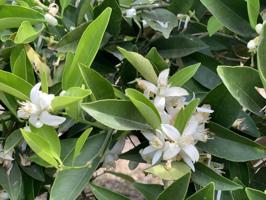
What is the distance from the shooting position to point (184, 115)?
2.51 ft

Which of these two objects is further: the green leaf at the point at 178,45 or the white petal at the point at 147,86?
the green leaf at the point at 178,45

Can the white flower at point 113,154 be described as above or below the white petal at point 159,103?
below

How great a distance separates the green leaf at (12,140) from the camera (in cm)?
83

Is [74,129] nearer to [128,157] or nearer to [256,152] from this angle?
[128,157]

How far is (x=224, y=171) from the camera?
2.96ft

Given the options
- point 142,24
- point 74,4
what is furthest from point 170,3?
point 74,4

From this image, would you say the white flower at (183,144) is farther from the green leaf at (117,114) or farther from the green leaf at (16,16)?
the green leaf at (16,16)

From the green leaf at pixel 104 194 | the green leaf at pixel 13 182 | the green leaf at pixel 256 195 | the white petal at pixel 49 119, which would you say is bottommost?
the green leaf at pixel 13 182

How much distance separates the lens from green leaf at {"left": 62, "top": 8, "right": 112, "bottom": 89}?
78cm

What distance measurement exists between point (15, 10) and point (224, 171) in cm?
40

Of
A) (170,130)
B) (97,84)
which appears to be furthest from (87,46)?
(170,130)

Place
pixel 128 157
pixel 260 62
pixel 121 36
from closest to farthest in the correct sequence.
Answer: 1. pixel 260 62
2. pixel 128 157
3. pixel 121 36

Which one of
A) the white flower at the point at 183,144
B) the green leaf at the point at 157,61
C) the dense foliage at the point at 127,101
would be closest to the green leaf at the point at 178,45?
the dense foliage at the point at 127,101

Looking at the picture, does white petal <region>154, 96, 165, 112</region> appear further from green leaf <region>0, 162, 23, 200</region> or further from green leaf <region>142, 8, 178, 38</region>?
green leaf <region>0, 162, 23, 200</region>
